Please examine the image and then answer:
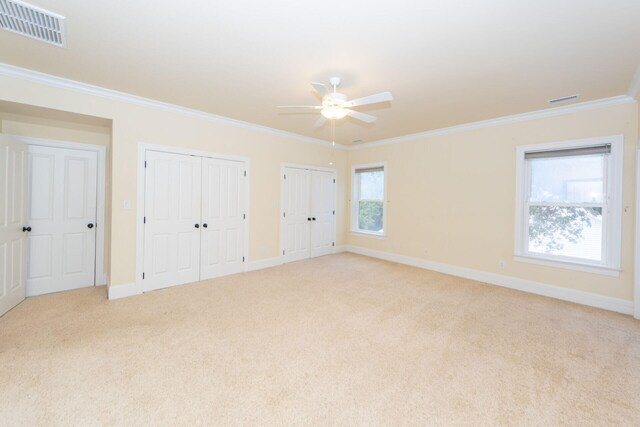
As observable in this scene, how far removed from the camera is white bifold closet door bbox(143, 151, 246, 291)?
389 centimetres

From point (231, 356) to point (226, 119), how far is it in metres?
3.57

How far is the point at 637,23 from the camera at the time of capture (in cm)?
202

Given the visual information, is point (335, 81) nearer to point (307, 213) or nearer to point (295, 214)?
point (295, 214)

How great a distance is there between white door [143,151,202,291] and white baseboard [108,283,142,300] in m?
0.13

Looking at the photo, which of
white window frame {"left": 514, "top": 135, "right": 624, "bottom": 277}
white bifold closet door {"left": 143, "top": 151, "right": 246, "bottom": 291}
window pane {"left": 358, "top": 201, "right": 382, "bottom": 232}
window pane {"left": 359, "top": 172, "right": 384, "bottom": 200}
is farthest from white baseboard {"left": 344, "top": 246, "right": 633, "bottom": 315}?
white bifold closet door {"left": 143, "top": 151, "right": 246, "bottom": 291}

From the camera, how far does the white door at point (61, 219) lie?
11.9 feet

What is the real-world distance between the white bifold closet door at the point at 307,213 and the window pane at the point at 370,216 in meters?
0.69

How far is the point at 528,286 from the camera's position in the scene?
4.08 metres

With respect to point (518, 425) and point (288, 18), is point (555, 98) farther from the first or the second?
point (518, 425)

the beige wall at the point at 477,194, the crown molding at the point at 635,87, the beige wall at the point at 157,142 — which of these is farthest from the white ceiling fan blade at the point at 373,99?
the beige wall at the point at 477,194

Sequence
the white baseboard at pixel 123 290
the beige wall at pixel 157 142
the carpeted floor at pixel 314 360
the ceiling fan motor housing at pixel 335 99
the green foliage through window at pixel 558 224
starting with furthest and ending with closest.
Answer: the green foliage through window at pixel 558 224 < the white baseboard at pixel 123 290 < the beige wall at pixel 157 142 < the ceiling fan motor housing at pixel 335 99 < the carpeted floor at pixel 314 360

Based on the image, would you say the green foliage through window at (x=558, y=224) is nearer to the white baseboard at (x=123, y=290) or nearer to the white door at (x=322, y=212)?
the white door at (x=322, y=212)

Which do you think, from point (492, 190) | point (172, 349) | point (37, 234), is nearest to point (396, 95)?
point (492, 190)

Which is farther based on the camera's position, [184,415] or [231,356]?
[231,356]
